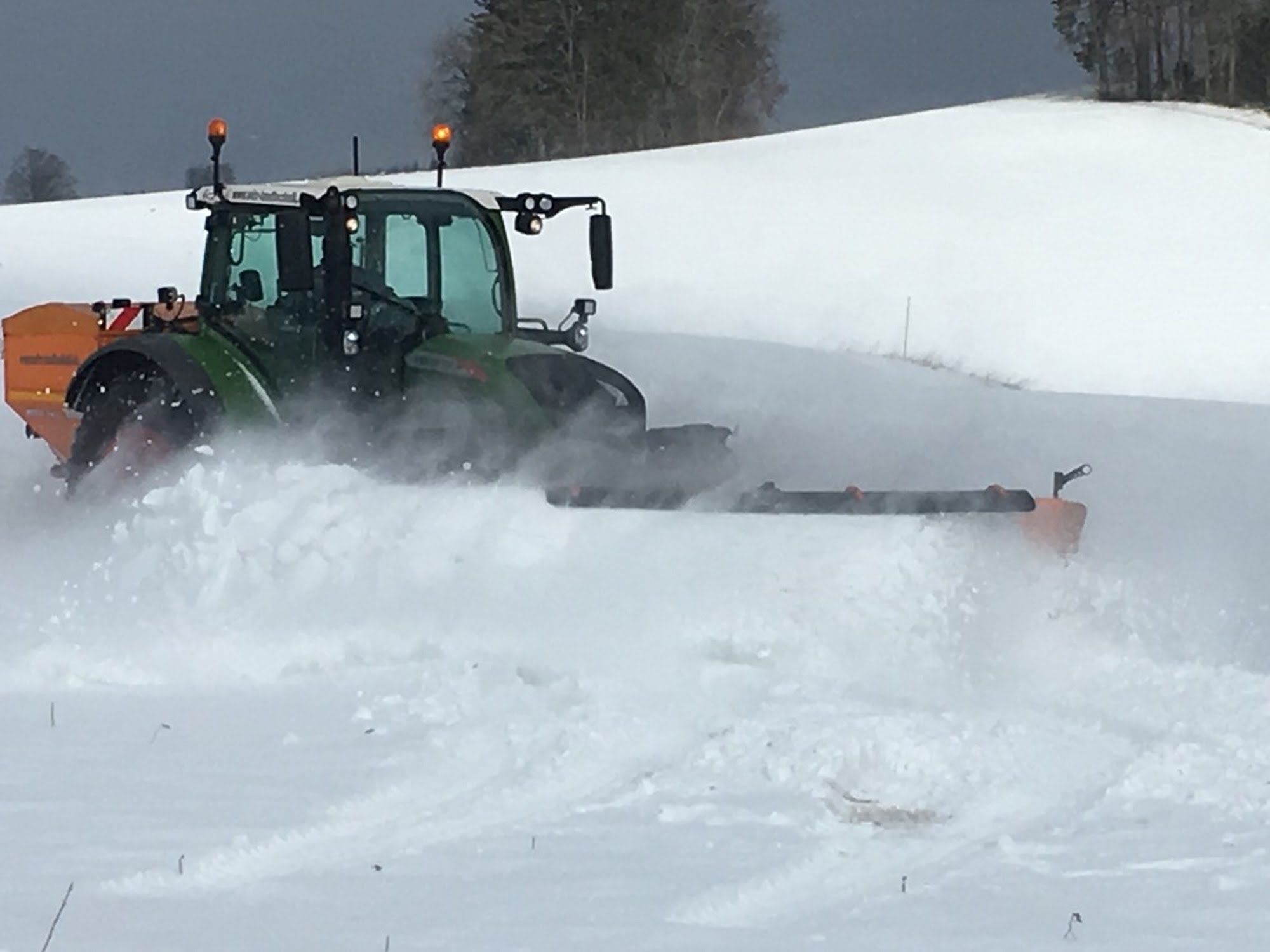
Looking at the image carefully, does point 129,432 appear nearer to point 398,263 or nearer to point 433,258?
point 398,263

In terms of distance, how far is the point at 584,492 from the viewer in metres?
5.90

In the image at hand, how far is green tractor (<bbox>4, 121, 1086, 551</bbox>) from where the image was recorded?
6.64 m

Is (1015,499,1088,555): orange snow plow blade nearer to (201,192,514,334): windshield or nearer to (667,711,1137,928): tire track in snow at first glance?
(667,711,1137,928): tire track in snow

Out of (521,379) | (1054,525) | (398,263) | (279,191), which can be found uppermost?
(279,191)

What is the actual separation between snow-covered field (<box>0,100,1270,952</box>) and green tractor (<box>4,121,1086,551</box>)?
15.1 inches

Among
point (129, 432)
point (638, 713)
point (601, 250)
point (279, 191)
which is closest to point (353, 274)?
point (279, 191)

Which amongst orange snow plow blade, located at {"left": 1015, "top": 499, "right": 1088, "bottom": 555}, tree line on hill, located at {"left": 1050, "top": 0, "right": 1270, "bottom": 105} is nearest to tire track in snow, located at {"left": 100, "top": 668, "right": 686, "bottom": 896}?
orange snow plow blade, located at {"left": 1015, "top": 499, "right": 1088, "bottom": 555}

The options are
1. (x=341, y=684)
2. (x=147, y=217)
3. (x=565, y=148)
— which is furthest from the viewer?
(x=565, y=148)

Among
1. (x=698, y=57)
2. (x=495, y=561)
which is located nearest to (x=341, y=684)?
(x=495, y=561)

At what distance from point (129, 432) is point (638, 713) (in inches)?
124

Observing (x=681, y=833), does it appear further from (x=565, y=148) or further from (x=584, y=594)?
(x=565, y=148)

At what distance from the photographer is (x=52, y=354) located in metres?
7.88

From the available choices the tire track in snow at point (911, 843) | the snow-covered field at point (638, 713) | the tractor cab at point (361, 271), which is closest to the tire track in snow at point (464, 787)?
the snow-covered field at point (638, 713)

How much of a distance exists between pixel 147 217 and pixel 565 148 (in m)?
21.4
